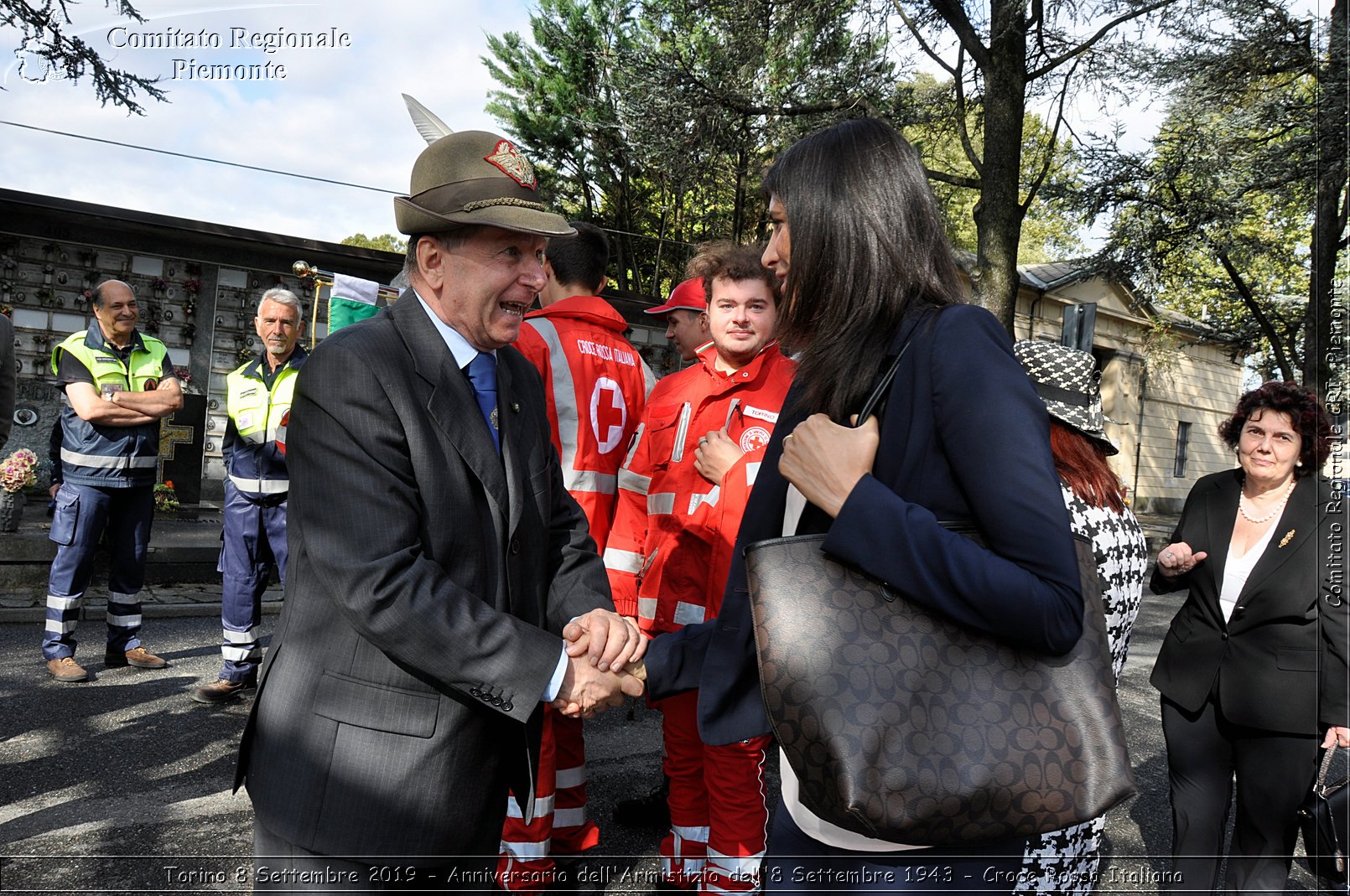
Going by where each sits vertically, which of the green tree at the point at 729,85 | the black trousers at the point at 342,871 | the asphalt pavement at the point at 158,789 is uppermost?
the green tree at the point at 729,85

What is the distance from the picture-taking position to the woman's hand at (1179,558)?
3.74 m

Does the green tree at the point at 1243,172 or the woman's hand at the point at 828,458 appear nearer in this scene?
the woman's hand at the point at 828,458

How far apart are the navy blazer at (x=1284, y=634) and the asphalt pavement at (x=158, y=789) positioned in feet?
3.85

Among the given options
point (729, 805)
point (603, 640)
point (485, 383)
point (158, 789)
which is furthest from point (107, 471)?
point (603, 640)

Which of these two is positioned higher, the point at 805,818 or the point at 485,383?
the point at 485,383

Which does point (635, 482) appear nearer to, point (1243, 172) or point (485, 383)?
point (485, 383)

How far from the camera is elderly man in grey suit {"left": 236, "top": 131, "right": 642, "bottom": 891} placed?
70.7 inches

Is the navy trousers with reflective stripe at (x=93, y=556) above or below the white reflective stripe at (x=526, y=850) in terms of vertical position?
above

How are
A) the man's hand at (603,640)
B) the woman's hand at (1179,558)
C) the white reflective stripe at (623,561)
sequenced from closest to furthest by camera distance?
the man's hand at (603,640), the woman's hand at (1179,558), the white reflective stripe at (623,561)

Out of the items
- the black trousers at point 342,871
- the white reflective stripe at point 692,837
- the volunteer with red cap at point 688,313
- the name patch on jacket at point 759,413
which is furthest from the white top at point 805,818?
the volunteer with red cap at point 688,313

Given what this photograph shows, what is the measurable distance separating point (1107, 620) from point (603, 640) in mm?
1368

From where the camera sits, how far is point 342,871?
182 centimetres

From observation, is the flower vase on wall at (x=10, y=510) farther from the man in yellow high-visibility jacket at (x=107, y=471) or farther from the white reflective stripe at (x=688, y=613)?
the white reflective stripe at (x=688, y=613)

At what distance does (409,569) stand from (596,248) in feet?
9.89
